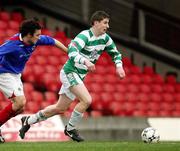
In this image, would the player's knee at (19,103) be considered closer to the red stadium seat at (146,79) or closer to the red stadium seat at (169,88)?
the red stadium seat at (146,79)

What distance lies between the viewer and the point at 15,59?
10.9 meters

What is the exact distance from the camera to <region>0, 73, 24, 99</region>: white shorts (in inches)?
428

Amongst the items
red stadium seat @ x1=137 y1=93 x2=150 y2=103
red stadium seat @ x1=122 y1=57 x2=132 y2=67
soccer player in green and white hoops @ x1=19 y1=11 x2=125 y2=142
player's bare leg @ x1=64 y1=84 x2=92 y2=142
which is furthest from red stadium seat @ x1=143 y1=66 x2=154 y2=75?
player's bare leg @ x1=64 y1=84 x2=92 y2=142

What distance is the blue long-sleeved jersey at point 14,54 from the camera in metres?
10.8

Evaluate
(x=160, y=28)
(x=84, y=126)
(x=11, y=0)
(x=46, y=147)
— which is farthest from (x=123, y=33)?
(x=46, y=147)

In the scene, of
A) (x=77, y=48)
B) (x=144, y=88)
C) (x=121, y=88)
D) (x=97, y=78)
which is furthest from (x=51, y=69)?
(x=77, y=48)

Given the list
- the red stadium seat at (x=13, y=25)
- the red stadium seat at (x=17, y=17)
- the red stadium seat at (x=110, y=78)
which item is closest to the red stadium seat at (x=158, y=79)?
the red stadium seat at (x=110, y=78)

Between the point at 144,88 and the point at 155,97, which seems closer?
the point at 155,97

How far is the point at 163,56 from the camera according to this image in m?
20.9

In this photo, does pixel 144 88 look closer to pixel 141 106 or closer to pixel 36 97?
pixel 141 106

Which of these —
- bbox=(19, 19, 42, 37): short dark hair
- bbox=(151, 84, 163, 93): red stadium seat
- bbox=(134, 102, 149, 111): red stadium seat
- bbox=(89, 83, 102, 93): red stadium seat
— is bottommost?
bbox=(134, 102, 149, 111): red stadium seat

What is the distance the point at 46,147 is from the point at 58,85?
775 cm

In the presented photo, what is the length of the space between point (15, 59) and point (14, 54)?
0.09m

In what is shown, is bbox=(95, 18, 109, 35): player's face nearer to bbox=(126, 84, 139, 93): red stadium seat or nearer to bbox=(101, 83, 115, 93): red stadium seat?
bbox=(101, 83, 115, 93): red stadium seat
